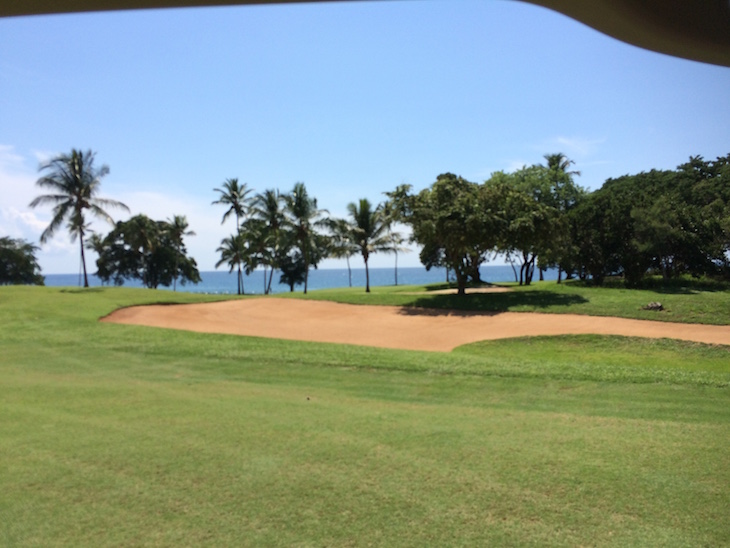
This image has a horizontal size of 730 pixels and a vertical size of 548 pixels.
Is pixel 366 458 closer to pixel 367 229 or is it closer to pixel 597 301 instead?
pixel 597 301

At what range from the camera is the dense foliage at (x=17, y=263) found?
45.1 metres

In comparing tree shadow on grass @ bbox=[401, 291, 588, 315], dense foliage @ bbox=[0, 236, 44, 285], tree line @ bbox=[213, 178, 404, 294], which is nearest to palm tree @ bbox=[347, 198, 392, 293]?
tree line @ bbox=[213, 178, 404, 294]

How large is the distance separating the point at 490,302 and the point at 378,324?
17.2 feet

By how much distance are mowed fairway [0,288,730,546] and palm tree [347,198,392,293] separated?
78.6ft

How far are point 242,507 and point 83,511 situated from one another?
1.09 m

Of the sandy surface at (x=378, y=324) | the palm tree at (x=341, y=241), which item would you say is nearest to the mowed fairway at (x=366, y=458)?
the sandy surface at (x=378, y=324)

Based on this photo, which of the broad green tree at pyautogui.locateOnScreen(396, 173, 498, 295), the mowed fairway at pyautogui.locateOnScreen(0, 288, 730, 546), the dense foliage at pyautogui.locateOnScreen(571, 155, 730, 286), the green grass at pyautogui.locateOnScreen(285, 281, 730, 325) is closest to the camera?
the mowed fairway at pyautogui.locateOnScreen(0, 288, 730, 546)

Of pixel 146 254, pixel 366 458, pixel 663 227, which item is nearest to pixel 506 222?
pixel 663 227

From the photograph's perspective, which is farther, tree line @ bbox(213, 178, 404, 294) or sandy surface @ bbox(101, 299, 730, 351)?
tree line @ bbox(213, 178, 404, 294)

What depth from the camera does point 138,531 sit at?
3301 millimetres

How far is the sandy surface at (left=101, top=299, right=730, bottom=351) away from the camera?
15.2 m

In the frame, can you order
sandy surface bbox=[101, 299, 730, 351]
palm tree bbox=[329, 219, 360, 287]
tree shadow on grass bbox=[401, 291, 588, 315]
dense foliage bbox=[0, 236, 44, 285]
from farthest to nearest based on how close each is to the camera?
dense foliage bbox=[0, 236, 44, 285]
palm tree bbox=[329, 219, 360, 287]
tree shadow on grass bbox=[401, 291, 588, 315]
sandy surface bbox=[101, 299, 730, 351]

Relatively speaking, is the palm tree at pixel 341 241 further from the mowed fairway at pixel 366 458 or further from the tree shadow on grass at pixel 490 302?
the mowed fairway at pixel 366 458

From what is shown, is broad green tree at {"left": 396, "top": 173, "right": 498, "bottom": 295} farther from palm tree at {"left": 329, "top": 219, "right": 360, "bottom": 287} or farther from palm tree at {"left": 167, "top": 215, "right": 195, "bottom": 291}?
palm tree at {"left": 167, "top": 215, "right": 195, "bottom": 291}
